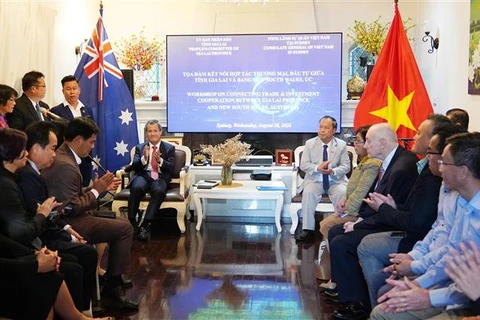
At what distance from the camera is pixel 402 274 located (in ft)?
9.43

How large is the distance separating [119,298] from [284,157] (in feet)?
11.3

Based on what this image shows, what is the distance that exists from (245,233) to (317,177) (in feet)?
3.22

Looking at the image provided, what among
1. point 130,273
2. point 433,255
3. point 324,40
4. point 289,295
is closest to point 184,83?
point 324,40

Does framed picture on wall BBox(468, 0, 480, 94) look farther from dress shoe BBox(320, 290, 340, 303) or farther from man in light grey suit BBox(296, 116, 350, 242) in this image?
dress shoe BBox(320, 290, 340, 303)

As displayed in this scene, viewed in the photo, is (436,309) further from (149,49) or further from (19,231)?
(149,49)

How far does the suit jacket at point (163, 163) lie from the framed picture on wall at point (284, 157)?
4.52 ft

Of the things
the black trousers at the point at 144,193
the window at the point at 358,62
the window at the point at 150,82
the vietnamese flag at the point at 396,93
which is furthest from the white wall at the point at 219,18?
the black trousers at the point at 144,193

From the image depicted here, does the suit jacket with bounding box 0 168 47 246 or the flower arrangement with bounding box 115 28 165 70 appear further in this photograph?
the flower arrangement with bounding box 115 28 165 70

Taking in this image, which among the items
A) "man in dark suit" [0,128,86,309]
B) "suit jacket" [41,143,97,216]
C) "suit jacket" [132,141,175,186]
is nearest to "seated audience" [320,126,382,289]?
"suit jacket" [41,143,97,216]

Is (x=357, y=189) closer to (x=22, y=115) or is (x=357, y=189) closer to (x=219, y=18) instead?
(x=22, y=115)

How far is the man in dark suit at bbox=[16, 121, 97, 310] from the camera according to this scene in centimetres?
314

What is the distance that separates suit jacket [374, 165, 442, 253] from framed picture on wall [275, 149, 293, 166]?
3.57 meters

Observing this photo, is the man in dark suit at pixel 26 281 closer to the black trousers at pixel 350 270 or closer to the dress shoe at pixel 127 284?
the dress shoe at pixel 127 284

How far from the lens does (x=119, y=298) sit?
380 centimetres
